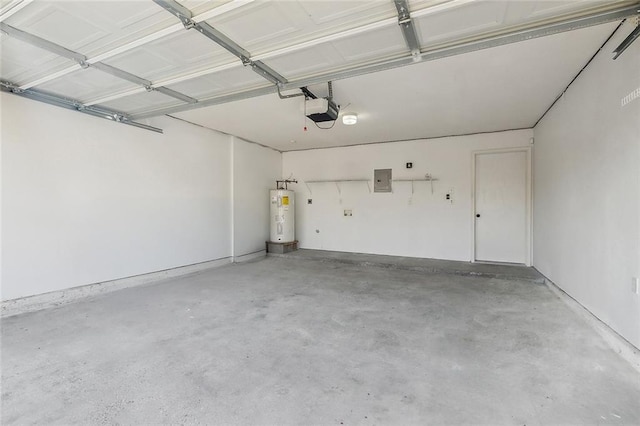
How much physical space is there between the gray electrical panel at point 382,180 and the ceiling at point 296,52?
7.36 ft

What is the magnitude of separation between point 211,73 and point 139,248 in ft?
9.64

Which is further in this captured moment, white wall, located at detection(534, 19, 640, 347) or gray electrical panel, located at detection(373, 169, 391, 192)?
gray electrical panel, located at detection(373, 169, 391, 192)

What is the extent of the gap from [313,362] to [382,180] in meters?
4.78

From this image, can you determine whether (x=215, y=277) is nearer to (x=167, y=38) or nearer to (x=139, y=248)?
(x=139, y=248)

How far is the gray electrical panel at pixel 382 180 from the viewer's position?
20.8 feet

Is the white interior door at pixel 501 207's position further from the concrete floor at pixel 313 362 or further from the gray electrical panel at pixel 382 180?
the concrete floor at pixel 313 362

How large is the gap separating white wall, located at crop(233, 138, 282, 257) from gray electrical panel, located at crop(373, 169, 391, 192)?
2.45 meters

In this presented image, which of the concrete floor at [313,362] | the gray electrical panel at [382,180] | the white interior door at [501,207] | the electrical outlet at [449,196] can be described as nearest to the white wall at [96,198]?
the concrete floor at [313,362]

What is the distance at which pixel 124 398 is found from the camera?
1790mm

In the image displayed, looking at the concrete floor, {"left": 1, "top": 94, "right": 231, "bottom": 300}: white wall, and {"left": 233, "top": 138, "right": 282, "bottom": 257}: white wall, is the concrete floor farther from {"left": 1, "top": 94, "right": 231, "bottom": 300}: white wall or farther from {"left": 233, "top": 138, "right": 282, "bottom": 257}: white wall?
{"left": 233, "top": 138, "right": 282, "bottom": 257}: white wall

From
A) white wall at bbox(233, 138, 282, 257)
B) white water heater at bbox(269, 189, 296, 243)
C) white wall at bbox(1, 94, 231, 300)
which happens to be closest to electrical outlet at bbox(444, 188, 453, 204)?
white water heater at bbox(269, 189, 296, 243)

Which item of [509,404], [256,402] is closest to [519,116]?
[509,404]

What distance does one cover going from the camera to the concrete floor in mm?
1673

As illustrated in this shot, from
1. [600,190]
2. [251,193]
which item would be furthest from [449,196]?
[251,193]
